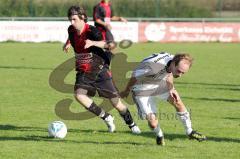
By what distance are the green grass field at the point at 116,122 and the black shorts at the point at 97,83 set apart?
0.66 metres

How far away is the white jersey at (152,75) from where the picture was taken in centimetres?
873

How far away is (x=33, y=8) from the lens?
130 ft

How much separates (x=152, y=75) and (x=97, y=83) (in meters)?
1.35

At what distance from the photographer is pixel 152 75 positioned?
28.9 feet

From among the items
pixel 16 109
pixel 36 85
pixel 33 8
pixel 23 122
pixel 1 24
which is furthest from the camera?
pixel 33 8

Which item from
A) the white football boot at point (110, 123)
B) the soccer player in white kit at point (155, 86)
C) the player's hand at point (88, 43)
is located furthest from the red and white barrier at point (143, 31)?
the soccer player in white kit at point (155, 86)

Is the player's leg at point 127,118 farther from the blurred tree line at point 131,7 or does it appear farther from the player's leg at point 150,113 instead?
the blurred tree line at point 131,7

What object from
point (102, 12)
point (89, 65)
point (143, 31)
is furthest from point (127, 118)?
point (143, 31)

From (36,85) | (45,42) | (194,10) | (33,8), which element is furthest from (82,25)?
(194,10)

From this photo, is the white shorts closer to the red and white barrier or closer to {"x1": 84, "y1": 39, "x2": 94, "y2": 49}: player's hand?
{"x1": 84, "y1": 39, "x2": 94, "y2": 49}: player's hand

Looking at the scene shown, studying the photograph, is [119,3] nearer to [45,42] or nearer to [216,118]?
[45,42]

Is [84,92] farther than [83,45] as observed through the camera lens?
Yes

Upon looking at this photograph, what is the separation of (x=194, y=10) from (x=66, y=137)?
112 ft

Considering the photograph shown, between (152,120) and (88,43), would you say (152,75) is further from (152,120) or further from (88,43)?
(88,43)
